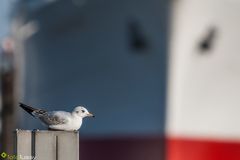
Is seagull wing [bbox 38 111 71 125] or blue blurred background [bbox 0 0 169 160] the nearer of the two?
seagull wing [bbox 38 111 71 125]

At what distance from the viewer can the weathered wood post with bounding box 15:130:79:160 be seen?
402 centimetres

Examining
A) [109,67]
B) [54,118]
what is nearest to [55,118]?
[54,118]

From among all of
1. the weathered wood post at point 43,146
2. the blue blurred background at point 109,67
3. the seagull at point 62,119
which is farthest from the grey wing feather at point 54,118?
the blue blurred background at point 109,67

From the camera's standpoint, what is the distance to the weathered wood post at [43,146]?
158 inches

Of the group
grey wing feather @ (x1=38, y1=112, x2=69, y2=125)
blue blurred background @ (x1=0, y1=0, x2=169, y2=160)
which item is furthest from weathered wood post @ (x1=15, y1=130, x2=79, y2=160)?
blue blurred background @ (x1=0, y1=0, x2=169, y2=160)

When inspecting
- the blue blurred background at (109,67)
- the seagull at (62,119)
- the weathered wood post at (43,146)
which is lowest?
the weathered wood post at (43,146)

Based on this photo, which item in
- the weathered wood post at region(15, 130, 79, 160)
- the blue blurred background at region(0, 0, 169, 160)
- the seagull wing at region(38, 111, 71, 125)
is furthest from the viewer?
the blue blurred background at region(0, 0, 169, 160)

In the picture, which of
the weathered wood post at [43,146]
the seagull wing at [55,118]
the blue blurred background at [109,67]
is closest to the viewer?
the weathered wood post at [43,146]

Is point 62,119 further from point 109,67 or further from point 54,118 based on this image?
point 109,67

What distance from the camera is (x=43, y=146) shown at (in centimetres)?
405

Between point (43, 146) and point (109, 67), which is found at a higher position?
point (109, 67)

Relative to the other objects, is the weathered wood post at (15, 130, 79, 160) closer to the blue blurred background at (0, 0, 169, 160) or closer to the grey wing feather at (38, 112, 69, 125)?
the grey wing feather at (38, 112, 69, 125)

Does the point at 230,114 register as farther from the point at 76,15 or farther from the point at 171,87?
the point at 76,15

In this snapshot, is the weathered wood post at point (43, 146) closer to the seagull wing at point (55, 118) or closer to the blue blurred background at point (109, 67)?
the seagull wing at point (55, 118)
